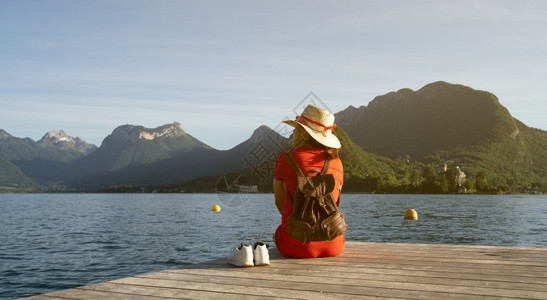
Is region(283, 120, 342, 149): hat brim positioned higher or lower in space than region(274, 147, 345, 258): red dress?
higher

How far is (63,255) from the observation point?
944 inches

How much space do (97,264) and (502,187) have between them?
184944 mm

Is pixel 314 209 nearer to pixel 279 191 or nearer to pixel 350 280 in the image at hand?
pixel 279 191

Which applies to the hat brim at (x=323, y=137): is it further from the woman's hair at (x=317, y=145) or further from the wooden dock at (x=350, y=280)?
the wooden dock at (x=350, y=280)

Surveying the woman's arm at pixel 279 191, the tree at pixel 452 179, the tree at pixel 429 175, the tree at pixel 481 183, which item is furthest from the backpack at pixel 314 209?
the tree at pixel 481 183

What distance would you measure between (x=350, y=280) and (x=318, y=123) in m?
2.47

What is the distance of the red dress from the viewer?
7.11m

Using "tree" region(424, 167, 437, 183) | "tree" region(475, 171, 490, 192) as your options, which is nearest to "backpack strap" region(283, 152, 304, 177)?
"tree" region(424, 167, 437, 183)

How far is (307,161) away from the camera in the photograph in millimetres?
7125

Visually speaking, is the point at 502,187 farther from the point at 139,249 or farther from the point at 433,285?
the point at 433,285

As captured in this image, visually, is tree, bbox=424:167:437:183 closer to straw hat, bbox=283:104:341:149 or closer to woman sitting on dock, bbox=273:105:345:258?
woman sitting on dock, bbox=273:105:345:258

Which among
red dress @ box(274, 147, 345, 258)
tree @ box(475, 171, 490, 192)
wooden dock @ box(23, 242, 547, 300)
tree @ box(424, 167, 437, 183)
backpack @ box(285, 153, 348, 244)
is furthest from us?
tree @ box(424, 167, 437, 183)

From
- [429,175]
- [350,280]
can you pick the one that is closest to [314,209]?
[350,280]

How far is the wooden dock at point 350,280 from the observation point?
5422mm
